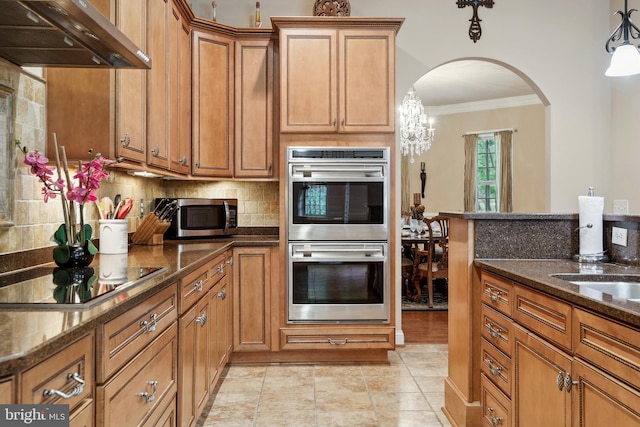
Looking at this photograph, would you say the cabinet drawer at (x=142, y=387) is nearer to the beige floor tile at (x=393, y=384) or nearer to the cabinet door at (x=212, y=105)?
the beige floor tile at (x=393, y=384)

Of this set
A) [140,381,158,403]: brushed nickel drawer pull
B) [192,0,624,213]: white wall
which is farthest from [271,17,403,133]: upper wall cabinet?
[140,381,158,403]: brushed nickel drawer pull

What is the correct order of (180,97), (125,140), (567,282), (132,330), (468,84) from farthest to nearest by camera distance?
(468,84)
(180,97)
(125,140)
(567,282)
(132,330)

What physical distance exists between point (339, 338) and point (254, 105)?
188cm

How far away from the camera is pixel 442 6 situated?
12.7 feet

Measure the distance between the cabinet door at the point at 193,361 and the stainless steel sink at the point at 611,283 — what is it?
5.16 ft

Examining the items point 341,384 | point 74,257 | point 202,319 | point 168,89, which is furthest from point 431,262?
point 74,257

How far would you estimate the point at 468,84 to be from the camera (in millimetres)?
7016

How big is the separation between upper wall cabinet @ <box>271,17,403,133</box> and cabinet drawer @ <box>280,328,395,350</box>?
147 cm

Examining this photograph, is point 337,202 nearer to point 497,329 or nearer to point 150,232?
point 150,232

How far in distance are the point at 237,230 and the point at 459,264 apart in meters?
2.01

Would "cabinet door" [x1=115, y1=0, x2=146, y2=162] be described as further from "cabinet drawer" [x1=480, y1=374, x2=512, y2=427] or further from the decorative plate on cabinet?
"cabinet drawer" [x1=480, y1=374, x2=512, y2=427]

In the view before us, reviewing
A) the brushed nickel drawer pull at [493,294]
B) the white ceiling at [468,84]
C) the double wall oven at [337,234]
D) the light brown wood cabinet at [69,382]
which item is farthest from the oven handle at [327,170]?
the white ceiling at [468,84]

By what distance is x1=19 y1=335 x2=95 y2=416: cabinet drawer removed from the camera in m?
0.90

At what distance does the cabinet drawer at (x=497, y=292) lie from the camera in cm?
198
